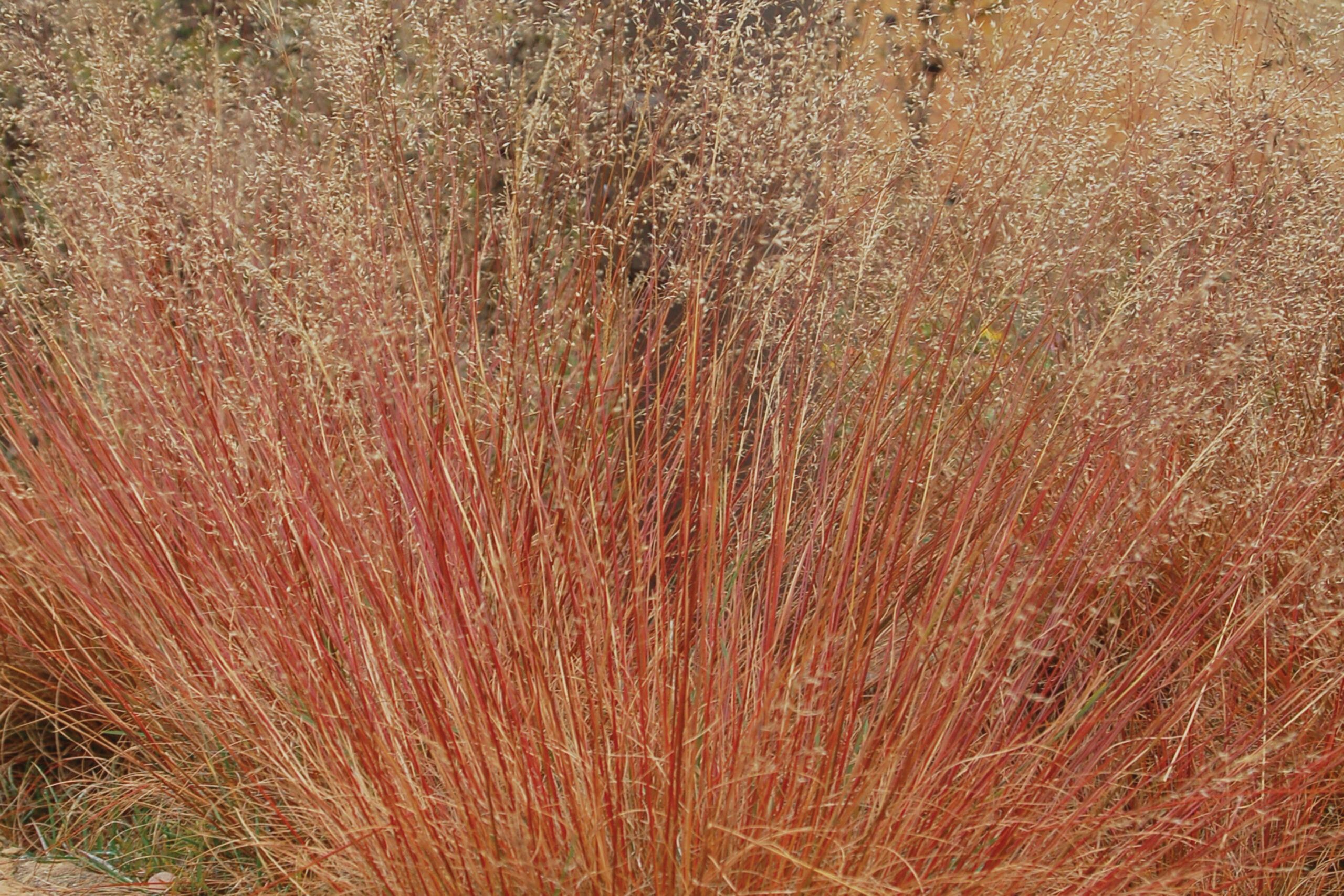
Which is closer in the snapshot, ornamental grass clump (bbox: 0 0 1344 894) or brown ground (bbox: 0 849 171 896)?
ornamental grass clump (bbox: 0 0 1344 894)

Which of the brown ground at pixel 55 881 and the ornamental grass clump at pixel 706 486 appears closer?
the ornamental grass clump at pixel 706 486

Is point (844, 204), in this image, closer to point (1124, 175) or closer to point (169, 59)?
point (1124, 175)

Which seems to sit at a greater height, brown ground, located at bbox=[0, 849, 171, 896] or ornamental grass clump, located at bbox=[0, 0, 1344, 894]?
ornamental grass clump, located at bbox=[0, 0, 1344, 894]

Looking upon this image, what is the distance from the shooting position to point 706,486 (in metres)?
1.71

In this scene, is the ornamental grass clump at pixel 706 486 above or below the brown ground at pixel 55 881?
above

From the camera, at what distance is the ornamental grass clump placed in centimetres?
161

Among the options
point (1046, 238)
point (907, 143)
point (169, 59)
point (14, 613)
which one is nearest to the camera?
point (1046, 238)

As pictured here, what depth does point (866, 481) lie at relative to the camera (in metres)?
1.76

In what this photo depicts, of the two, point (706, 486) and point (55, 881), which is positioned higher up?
point (706, 486)

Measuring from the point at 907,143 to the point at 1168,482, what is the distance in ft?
2.30

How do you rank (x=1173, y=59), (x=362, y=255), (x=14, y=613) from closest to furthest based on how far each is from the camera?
1. (x=362, y=255)
2. (x=14, y=613)
3. (x=1173, y=59)

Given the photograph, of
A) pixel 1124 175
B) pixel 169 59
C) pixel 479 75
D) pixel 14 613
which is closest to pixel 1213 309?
pixel 1124 175

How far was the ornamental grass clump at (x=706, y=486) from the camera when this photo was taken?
1.61 m

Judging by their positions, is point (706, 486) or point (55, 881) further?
point (55, 881)
